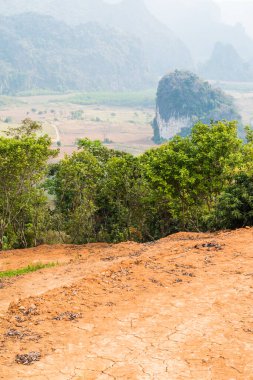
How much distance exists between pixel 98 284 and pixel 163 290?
172 cm

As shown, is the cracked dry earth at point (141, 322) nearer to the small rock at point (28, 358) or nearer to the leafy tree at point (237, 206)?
the small rock at point (28, 358)

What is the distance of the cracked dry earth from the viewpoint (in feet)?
24.8

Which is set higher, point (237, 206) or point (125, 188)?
point (237, 206)

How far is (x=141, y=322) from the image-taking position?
940 cm

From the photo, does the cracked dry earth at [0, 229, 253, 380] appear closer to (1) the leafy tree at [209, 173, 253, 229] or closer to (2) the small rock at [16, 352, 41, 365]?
(2) the small rock at [16, 352, 41, 365]

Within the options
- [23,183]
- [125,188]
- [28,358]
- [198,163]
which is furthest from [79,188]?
[28,358]

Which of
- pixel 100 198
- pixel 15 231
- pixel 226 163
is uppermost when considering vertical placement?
pixel 226 163

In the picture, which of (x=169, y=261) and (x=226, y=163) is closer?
(x=169, y=261)

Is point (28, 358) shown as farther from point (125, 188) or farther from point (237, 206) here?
point (125, 188)

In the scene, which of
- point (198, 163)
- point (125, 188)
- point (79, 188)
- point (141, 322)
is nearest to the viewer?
point (141, 322)

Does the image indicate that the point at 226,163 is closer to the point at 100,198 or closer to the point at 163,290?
the point at 100,198

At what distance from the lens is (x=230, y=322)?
30.2 feet

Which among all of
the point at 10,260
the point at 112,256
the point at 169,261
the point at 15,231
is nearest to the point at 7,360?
the point at 169,261

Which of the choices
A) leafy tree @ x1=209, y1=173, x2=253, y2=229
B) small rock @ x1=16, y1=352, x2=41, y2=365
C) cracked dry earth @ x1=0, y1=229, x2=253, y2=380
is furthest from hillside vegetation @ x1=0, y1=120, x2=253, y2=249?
small rock @ x1=16, y1=352, x2=41, y2=365
